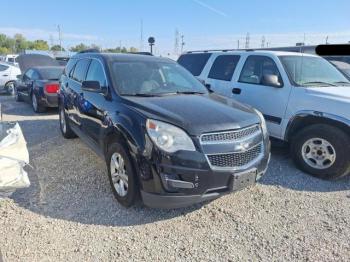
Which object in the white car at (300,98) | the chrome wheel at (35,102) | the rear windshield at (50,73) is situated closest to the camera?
the white car at (300,98)

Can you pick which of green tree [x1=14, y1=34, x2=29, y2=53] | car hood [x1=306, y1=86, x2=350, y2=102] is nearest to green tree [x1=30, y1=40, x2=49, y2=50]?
green tree [x1=14, y1=34, x2=29, y2=53]

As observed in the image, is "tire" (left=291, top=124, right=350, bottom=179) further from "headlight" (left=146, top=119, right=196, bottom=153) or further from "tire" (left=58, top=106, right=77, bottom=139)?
"tire" (left=58, top=106, right=77, bottom=139)

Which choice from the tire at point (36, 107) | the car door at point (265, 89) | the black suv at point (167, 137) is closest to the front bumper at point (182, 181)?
the black suv at point (167, 137)

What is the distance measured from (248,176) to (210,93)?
5.33ft

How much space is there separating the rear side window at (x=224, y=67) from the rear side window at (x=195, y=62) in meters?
0.36

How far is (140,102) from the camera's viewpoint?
359cm

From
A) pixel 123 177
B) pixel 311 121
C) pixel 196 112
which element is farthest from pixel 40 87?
pixel 311 121

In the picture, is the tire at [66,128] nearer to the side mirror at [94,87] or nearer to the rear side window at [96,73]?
the rear side window at [96,73]

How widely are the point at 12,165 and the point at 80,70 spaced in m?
2.36

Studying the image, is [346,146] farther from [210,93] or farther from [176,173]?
[176,173]

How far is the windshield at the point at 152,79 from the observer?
4051mm

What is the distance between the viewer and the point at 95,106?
423 centimetres

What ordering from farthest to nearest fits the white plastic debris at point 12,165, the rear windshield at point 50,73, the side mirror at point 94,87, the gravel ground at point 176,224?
the rear windshield at point 50,73
the side mirror at point 94,87
the white plastic debris at point 12,165
the gravel ground at point 176,224

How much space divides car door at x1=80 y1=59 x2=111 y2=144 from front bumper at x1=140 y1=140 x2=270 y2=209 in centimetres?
122
